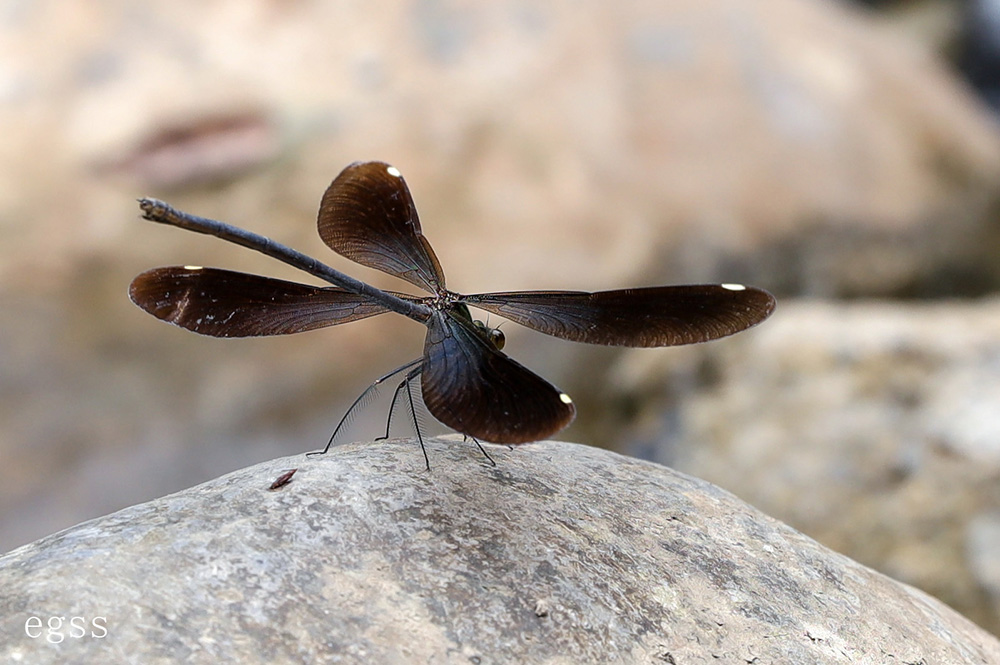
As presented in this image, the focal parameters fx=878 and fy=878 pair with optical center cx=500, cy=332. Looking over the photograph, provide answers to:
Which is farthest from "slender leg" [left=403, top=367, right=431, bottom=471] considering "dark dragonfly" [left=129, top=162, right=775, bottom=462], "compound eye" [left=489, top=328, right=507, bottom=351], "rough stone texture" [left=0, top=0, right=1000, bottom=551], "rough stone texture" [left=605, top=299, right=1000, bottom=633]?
"rough stone texture" [left=0, top=0, right=1000, bottom=551]

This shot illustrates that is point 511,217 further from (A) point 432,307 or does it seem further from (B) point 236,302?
(B) point 236,302

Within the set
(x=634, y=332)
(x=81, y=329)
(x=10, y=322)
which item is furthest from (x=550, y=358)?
(x=634, y=332)

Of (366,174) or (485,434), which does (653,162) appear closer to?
(366,174)

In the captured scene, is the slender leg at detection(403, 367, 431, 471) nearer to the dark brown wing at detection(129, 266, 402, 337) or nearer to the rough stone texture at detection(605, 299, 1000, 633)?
the dark brown wing at detection(129, 266, 402, 337)

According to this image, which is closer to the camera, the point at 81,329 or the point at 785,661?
the point at 785,661

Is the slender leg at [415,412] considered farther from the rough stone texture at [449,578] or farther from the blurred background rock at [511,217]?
the blurred background rock at [511,217]

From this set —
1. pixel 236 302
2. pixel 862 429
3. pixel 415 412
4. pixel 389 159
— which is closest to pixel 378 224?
pixel 236 302
